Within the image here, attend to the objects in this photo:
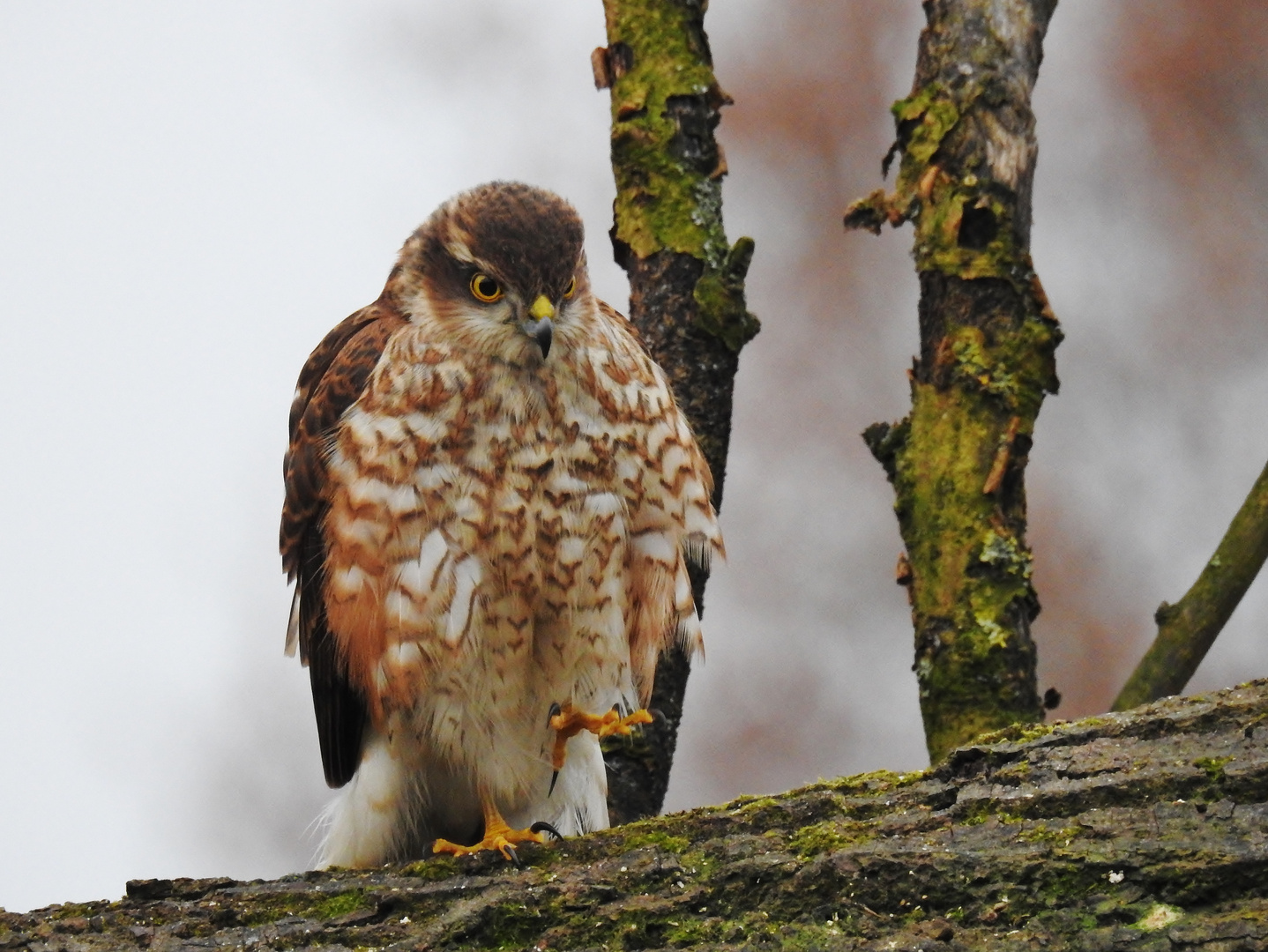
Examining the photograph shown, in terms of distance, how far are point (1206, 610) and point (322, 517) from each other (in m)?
2.23

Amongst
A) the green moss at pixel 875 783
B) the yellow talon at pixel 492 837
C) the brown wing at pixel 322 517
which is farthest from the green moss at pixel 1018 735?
the brown wing at pixel 322 517

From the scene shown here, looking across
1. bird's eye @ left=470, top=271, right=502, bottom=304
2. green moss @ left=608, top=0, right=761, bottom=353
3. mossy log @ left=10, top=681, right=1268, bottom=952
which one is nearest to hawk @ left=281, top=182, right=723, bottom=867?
bird's eye @ left=470, top=271, right=502, bottom=304

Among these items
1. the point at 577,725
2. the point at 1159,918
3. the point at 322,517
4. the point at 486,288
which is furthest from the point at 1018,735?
the point at 322,517

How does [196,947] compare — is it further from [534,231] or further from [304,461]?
[534,231]

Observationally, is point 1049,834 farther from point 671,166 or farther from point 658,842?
point 671,166

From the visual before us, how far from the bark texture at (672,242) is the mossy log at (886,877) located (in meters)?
1.26

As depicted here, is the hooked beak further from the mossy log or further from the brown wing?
the mossy log

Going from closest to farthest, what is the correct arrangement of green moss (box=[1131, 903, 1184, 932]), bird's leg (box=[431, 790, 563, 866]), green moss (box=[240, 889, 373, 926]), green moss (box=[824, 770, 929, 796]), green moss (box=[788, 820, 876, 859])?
green moss (box=[1131, 903, 1184, 932])
green moss (box=[788, 820, 876, 859])
green moss (box=[240, 889, 373, 926])
green moss (box=[824, 770, 929, 796])
bird's leg (box=[431, 790, 563, 866])

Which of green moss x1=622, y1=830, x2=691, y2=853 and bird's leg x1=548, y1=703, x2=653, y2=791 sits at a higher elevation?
bird's leg x1=548, y1=703, x2=653, y2=791

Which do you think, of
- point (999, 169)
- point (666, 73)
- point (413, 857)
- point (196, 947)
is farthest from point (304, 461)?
point (999, 169)

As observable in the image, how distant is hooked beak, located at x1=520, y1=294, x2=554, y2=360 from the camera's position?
3.38 meters

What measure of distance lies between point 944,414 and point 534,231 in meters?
1.27

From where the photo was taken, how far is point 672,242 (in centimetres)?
427

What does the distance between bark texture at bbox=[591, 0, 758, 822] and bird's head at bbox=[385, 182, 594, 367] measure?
0.58m
